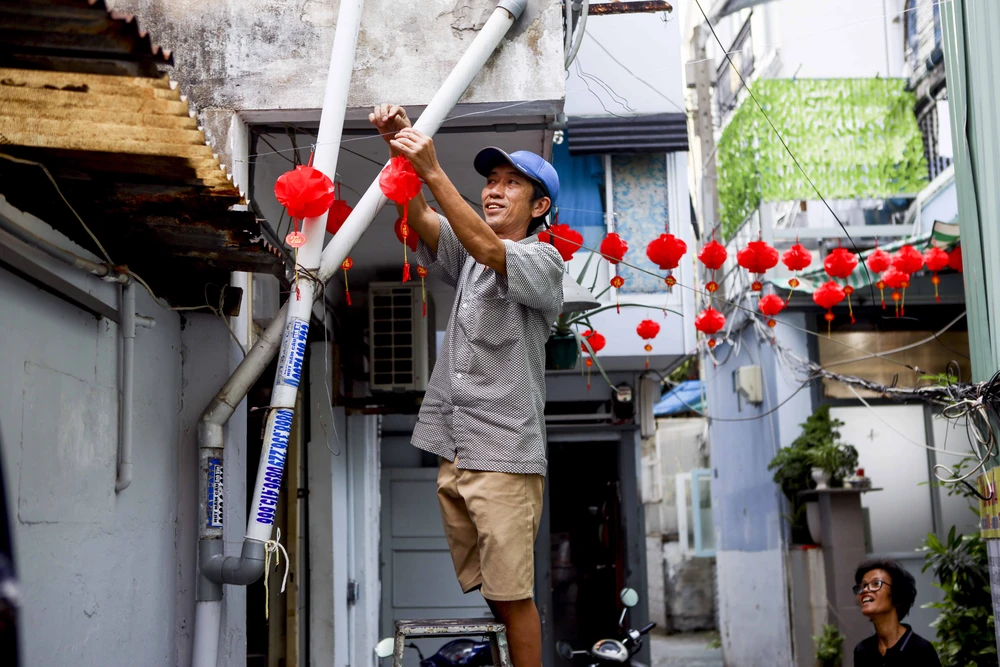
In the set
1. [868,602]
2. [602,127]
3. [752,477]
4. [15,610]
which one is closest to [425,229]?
[15,610]

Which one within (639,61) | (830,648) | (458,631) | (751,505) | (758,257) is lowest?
(830,648)

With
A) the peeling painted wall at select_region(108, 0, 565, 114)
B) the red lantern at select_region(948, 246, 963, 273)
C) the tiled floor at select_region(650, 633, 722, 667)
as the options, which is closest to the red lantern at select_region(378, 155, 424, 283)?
the peeling painted wall at select_region(108, 0, 565, 114)

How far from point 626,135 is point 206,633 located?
343 inches

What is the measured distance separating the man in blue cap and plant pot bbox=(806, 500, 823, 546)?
952cm

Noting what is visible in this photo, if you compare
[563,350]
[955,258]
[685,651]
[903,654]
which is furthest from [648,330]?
[685,651]

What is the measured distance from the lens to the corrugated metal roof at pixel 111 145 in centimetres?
259

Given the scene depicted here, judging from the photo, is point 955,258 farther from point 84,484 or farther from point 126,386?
point 84,484

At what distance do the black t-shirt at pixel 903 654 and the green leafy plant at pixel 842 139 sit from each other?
26.8 feet

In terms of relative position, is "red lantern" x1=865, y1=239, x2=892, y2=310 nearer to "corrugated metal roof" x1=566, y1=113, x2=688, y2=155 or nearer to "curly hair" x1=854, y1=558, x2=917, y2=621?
"corrugated metal roof" x1=566, y1=113, x2=688, y2=155

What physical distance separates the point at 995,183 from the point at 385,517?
25.7 feet

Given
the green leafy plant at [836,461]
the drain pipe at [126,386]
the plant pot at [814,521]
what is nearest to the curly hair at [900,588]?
the drain pipe at [126,386]

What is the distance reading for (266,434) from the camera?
4227mm

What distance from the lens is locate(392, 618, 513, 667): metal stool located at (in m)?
3.42

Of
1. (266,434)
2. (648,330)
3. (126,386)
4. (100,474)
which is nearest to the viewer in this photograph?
(100,474)
